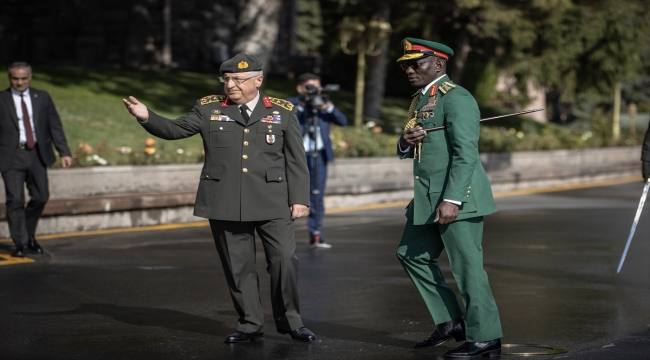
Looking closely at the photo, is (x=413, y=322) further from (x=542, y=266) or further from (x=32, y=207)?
(x=32, y=207)

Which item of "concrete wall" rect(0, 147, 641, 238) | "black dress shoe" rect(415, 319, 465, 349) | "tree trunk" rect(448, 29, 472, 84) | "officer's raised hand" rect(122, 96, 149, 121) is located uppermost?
"tree trunk" rect(448, 29, 472, 84)

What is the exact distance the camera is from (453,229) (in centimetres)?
668

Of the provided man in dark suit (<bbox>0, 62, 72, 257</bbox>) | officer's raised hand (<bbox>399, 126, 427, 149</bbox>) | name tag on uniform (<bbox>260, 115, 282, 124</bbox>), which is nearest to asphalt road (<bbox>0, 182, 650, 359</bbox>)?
man in dark suit (<bbox>0, 62, 72, 257</bbox>)

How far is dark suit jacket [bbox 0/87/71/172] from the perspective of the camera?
1101 cm

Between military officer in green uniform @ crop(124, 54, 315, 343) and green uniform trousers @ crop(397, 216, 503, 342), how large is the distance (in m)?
0.82

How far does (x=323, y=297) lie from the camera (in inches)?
363

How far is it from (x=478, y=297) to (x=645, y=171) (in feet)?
7.97

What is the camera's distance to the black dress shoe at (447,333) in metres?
6.93

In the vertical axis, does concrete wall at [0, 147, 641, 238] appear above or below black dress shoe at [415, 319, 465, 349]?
above

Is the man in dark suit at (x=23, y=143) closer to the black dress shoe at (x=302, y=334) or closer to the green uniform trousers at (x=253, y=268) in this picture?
the green uniform trousers at (x=253, y=268)

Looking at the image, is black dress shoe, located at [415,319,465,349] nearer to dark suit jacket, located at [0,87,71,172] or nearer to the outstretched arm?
the outstretched arm

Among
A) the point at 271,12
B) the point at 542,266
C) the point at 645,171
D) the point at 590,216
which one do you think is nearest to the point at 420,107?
the point at 645,171

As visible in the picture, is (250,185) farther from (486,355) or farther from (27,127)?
(27,127)

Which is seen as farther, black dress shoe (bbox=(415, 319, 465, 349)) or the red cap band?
black dress shoe (bbox=(415, 319, 465, 349))
